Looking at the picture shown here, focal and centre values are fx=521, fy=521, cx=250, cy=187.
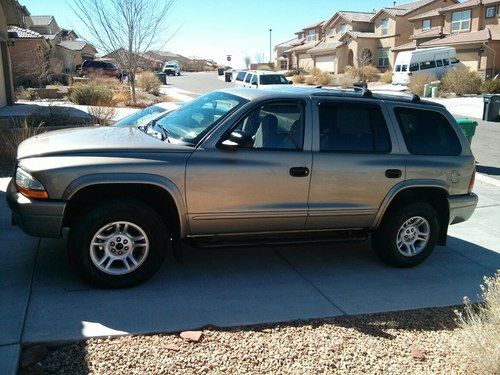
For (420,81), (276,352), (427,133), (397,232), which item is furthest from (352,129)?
(420,81)

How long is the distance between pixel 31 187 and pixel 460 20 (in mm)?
52265

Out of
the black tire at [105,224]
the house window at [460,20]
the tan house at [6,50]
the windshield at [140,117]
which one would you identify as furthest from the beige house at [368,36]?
the black tire at [105,224]

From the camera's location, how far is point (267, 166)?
4840 mm

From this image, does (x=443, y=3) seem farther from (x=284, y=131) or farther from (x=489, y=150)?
(x=284, y=131)

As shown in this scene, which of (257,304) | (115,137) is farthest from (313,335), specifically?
(115,137)

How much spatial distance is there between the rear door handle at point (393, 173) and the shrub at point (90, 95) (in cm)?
1528

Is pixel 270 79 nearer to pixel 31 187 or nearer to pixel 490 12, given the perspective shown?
pixel 31 187

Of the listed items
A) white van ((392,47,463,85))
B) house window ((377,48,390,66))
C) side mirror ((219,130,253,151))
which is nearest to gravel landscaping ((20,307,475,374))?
side mirror ((219,130,253,151))

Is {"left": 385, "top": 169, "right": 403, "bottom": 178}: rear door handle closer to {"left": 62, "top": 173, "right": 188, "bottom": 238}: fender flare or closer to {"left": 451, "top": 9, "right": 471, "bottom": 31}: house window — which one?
{"left": 62, "top": 173, "right": 188, "bottom": 238}: fender flare

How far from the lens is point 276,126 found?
5.09 metres

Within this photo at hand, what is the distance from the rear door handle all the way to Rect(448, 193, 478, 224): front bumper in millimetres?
754

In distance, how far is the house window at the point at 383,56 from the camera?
198 ft

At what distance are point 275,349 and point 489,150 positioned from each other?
12800 mm

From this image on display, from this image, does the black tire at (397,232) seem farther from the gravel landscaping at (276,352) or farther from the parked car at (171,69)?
the parked car at (171,69)
